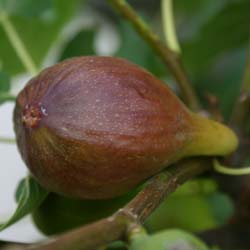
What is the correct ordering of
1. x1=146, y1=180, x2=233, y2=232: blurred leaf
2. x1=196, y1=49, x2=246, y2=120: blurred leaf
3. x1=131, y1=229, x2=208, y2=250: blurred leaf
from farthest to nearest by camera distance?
x1=196, y1=49, x2=246, y2=120: blurred leaf → x1=146, y1=180, x2=233, y2=232: blurred leaf → x1=131, y1=229, x2=208, y2=250: blurred leaf

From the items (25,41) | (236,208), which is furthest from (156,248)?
A: (25,41)

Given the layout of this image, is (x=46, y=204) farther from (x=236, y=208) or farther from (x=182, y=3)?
(x=182, y=3)

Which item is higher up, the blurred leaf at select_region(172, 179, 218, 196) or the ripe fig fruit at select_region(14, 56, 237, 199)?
the ripe fig fruit at select_region(14, 56, 237, 199)

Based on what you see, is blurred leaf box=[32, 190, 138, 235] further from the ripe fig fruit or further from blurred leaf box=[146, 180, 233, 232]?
blurred leaf box=[146, 180, 233, 232]

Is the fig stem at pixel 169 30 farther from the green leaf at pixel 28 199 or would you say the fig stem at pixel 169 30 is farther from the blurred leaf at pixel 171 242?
the blurred leaf at pixel 171 242

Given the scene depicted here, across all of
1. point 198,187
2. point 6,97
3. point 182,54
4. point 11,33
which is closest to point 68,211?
point 6,97

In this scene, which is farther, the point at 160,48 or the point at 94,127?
the point at 160,48

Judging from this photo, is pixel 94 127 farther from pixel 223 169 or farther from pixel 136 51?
pixel 136 51

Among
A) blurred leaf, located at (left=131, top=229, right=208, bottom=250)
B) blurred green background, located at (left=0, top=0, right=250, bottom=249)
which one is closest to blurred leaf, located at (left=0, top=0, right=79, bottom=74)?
blurred green background, located at (left=0, top=0, right=250, bottom=249)
